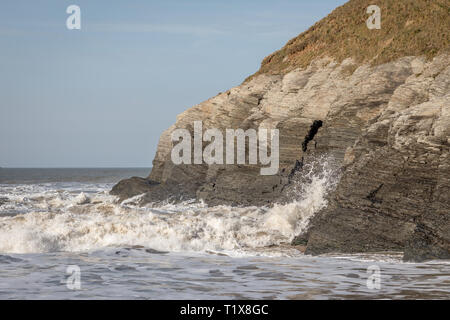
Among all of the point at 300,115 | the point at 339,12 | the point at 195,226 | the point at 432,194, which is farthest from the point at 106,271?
the point at 339,12

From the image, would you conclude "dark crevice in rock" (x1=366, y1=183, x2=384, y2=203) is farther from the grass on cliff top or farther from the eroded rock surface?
the grass on cliff top

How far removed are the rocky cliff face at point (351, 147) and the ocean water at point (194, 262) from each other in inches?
41.4

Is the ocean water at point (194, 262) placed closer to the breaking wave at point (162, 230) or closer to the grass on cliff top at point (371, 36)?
the breaking wave at point (162, 230)

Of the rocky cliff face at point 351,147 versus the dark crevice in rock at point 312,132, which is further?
the dark crevice in rock at point 312,132

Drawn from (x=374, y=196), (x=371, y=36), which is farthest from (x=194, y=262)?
(x=371, y=36)

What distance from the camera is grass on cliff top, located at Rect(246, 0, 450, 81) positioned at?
29.5 meters

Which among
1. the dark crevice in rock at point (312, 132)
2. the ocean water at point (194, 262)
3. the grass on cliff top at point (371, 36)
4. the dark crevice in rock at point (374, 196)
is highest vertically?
the grass on cliff top at point (371, 36)

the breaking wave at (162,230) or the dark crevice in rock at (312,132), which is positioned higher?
the dark crevice in rock at (312,132)

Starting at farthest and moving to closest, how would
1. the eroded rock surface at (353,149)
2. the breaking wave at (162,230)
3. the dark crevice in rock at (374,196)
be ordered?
the breaking wave at (162,230)
the dark crevice in rock at (374,196)
the eroded rock surface at (353,149)

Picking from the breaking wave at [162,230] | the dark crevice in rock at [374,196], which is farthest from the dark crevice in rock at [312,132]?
the dark crevice in rock at [374,196]

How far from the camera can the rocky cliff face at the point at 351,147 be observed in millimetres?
15648

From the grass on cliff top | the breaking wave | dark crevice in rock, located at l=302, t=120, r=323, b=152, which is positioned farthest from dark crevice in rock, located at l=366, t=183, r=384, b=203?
the grass on cliff top

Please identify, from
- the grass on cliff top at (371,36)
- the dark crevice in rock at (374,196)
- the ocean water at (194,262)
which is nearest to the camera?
the ocean water at (194,262)

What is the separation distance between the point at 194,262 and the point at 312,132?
14.0m
